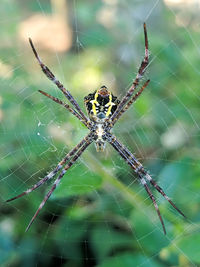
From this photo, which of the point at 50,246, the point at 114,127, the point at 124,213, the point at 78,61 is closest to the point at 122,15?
the point at 78,61

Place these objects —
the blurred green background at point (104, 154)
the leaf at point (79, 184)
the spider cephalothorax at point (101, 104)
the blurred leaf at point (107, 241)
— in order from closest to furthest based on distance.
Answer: the leaf at point (79, 184) < the blurred green background at point (104, 154) < the blurred leaf at point (107, 241) < the spider cephalothorax at point (101, 104)

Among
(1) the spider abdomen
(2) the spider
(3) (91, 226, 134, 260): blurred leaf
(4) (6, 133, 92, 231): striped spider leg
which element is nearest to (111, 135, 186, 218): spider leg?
(2) the spider

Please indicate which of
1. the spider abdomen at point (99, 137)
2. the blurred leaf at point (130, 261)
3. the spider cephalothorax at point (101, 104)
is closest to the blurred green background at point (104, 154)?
the blurred leaf at point (130, 261)

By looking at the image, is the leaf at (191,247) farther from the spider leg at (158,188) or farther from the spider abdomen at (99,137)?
the spider abdomen at (99,137)

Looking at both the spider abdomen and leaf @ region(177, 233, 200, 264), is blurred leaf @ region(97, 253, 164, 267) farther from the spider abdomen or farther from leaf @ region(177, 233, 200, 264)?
the spider abdomen

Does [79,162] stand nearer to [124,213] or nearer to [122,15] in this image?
[124,213]
